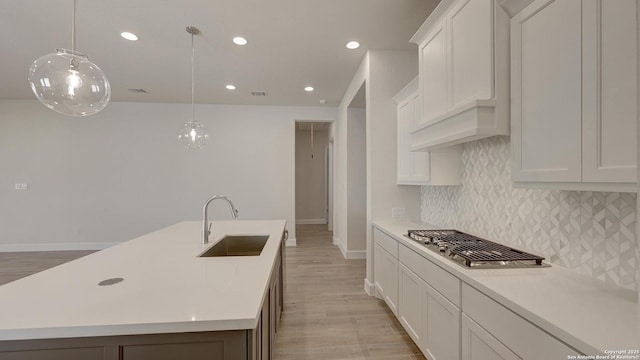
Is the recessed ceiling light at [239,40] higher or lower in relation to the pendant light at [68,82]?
higher

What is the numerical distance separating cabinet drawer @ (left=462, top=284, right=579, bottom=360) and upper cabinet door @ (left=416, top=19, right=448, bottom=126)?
1279 mm

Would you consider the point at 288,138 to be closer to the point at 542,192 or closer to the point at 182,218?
the point at 182,218

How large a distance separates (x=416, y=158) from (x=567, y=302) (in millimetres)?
1764

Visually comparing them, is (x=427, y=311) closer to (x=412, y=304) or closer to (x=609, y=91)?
(x=412, y=304)

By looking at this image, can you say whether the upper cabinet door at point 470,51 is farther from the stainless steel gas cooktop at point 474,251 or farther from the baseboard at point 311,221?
the baseboard at point 311,221

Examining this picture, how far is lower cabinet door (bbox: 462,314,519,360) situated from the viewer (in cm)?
109

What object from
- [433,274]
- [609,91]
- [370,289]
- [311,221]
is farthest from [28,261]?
[609,91]

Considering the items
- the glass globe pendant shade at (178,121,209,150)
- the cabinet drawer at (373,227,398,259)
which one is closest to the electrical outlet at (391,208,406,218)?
Answer: the cabinet drawer at (373,227,398,259)

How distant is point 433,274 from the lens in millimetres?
1654

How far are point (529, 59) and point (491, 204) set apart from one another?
1094 mm

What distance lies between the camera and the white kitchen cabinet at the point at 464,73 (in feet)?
4.73

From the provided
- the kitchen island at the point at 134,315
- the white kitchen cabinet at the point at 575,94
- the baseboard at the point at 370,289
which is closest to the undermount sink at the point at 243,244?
the kitchen island at the point at 134,315

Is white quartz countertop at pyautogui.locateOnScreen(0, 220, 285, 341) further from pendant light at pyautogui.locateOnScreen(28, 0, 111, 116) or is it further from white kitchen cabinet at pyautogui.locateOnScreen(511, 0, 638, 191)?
white kitchen cabinet at pyautogui.locateOnScreen(511, 0, 638, 191)

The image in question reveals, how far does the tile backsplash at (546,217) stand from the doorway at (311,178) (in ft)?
19.0
